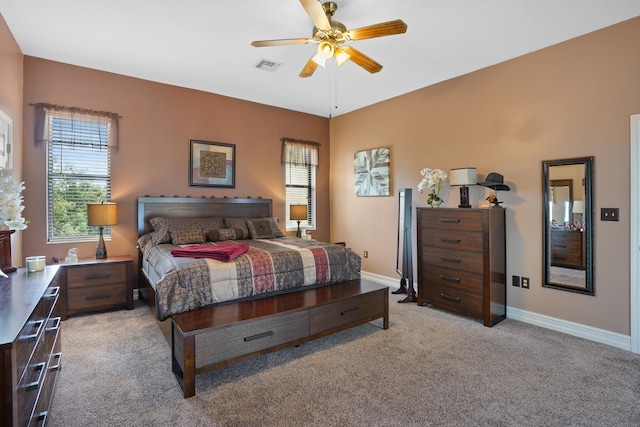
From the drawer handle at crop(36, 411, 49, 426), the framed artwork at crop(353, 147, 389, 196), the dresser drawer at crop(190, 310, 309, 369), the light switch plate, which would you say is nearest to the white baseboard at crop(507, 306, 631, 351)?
the light switch plate

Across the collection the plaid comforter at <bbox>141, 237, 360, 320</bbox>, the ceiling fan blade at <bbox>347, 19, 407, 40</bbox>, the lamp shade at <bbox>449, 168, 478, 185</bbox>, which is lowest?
the plaid comforter at <bbox>141, 237, 360, 320</bbox>

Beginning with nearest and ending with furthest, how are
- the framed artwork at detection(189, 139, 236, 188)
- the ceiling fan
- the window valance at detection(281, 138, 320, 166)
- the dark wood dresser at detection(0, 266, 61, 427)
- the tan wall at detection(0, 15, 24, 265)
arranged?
the dark wood dresser at detection(0, 266, 61, 427), the ceiling fan, the tan wall at detection(0, 15, 24, 265), the framed artwork at detection(189, 139, 236, 188), the window valance at detection(281, 138, 320, 166)

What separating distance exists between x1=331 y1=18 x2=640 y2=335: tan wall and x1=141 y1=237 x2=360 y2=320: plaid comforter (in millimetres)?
1861

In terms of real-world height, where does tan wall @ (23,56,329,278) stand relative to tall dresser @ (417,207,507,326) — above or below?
above

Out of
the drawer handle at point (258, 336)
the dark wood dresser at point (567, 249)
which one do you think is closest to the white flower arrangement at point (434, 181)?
the dark wood dresser at point (567, 249)

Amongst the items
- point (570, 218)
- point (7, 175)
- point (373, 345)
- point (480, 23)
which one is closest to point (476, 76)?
point (480, 23)

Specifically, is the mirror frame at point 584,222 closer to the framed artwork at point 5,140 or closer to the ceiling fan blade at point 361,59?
the ceiling fan blade at point 361,59

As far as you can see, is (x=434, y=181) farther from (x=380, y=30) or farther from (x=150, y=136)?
(x=150, y=136)

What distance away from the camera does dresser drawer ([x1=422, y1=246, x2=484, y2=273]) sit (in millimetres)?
3432

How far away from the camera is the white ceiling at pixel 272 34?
106 inches

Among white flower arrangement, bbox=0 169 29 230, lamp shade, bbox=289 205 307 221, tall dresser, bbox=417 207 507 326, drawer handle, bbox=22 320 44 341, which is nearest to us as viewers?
drawer handle, bbox=22 320 44 341

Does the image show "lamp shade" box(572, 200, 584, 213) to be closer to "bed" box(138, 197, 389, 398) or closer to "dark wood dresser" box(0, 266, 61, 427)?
"bed" box(138, 197, 389, 398)

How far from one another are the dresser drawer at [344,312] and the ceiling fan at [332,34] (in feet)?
7.04

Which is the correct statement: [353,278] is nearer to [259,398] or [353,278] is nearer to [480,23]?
[259,398]
